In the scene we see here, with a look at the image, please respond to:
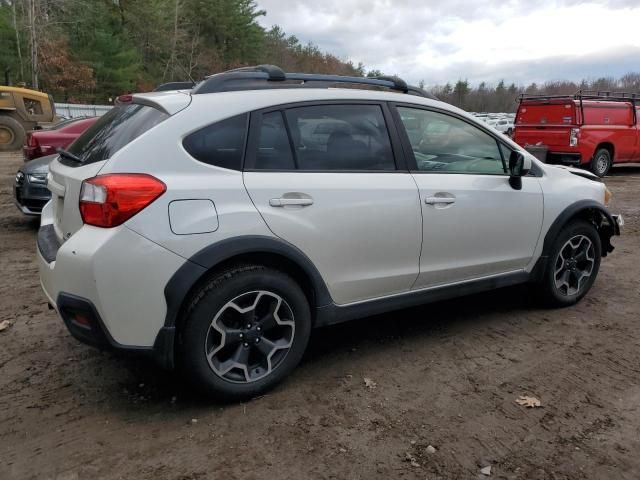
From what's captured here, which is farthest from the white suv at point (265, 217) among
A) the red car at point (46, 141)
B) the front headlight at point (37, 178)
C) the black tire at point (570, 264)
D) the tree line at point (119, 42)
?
the tree line at point (119, 42)

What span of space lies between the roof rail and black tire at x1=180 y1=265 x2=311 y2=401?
105cm

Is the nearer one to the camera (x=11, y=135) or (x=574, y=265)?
(x=574, y=265)

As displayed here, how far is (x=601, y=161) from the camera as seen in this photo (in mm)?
13383

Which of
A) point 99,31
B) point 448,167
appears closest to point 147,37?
point 99,31

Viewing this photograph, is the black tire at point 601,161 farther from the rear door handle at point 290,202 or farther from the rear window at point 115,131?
the rear window at point 115,131

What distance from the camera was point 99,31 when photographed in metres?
38.7

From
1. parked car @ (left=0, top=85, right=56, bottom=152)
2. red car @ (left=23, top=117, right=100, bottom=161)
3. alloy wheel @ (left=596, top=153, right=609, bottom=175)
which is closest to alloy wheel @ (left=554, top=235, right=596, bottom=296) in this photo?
red car @ (left=23, top=117, right=100, bottom=161)

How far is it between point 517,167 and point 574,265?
3.84 ft

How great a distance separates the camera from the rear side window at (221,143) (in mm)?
2848

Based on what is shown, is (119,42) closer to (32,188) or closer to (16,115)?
(16,115)

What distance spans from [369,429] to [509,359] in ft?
4.25

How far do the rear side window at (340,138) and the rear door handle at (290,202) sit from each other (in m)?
0.21

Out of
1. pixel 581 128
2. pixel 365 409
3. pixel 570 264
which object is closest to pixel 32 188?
pixel 365 409

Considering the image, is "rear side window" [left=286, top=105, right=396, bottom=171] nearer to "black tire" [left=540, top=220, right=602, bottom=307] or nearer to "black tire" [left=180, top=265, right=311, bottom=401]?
"black tire" [left=180, top=265, right=311, bottom=401]
